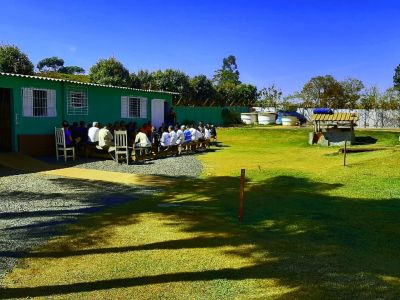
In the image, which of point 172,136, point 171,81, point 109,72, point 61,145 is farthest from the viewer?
point 171,81

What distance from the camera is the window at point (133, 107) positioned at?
21.5 meters

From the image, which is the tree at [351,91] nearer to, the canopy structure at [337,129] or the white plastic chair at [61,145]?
the canopy structure at [337,129]

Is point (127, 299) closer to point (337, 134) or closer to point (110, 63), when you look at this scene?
point (337, 134)

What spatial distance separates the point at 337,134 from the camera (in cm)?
2412

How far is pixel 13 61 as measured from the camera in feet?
117

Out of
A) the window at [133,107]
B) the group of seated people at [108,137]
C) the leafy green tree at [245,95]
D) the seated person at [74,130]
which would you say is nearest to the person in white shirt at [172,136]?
the group of seated people at [108,137]

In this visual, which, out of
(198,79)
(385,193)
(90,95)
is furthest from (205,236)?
(198,79)

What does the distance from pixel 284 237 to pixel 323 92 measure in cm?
4754

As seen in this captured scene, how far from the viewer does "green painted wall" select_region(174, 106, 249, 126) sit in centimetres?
3288

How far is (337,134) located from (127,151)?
13423 millimetres

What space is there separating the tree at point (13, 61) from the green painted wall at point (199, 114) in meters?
13.4

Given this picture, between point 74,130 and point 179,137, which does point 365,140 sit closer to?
point 179,137

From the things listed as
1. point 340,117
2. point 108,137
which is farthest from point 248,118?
point 108,137

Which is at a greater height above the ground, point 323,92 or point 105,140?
point 323,92
